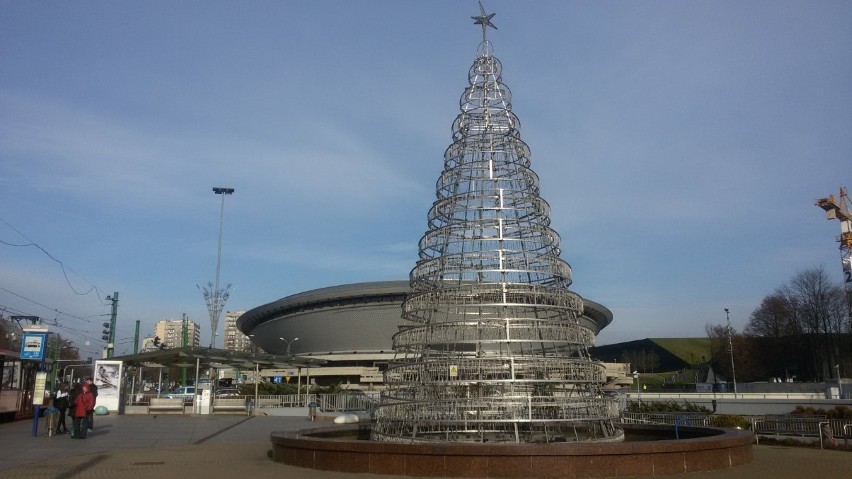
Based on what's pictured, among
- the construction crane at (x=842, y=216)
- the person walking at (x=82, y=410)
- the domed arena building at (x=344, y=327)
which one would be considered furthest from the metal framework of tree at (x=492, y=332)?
the construction crane at (x=842, y=216)

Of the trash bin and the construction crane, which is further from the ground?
the construction crane

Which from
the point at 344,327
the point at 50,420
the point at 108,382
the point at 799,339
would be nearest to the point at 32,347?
the point at 50,420

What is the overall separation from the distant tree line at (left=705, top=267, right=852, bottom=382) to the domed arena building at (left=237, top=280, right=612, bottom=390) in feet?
82.8

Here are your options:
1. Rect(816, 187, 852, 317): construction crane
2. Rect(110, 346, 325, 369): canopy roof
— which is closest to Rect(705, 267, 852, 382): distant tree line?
Rect(816, 187, 852, 317): construction crane

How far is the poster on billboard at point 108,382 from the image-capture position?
36.8m

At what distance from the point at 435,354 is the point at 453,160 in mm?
5479

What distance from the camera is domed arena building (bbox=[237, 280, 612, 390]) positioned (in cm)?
8788

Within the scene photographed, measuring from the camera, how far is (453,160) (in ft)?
60.4

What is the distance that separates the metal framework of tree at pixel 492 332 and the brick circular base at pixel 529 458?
1364mm

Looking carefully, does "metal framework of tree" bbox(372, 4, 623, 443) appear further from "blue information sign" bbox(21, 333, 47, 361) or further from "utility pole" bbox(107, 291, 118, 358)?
"utility pole" bbox(107, 291, 118, 358)

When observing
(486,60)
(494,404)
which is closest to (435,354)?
(494,404)

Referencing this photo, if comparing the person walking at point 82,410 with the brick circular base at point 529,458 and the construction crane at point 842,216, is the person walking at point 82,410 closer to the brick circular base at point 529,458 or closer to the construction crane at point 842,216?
the brick circular base at point 529,458

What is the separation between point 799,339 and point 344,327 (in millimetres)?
59833

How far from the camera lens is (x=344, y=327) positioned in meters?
91.3
